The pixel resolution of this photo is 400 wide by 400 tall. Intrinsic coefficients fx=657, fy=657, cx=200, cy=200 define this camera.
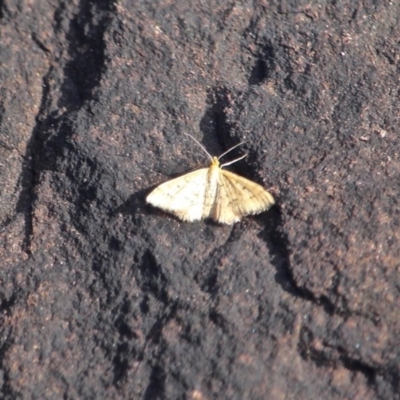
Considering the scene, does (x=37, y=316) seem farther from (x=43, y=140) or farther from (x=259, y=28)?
(x=259, y=28)

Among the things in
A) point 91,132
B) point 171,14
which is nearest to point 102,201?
point 91,132

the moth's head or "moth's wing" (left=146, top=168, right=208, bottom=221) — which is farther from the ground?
the moth's head

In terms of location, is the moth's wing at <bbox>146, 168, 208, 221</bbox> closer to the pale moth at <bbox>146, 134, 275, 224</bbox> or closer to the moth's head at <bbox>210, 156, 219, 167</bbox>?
the pale moth at <bbox>146, 134, 275, 224</bbox>

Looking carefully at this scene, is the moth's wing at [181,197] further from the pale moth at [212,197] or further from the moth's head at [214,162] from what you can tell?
the moth's head at [214,162]

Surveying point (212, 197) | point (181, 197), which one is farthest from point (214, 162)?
point (181, 197)

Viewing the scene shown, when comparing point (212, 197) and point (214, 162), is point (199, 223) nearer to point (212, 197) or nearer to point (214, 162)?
point (212, 197)

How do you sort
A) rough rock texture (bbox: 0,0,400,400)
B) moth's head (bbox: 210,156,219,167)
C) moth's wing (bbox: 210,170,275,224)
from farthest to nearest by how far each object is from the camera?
moth's head (bbox: 210,156,219,167) → moth's wing (bbox: 210,170,275,224) → rough rock texture (bbox: 0,0,400,400)

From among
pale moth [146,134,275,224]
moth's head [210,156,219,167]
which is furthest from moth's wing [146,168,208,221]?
moth's head [210,156,219,167]
